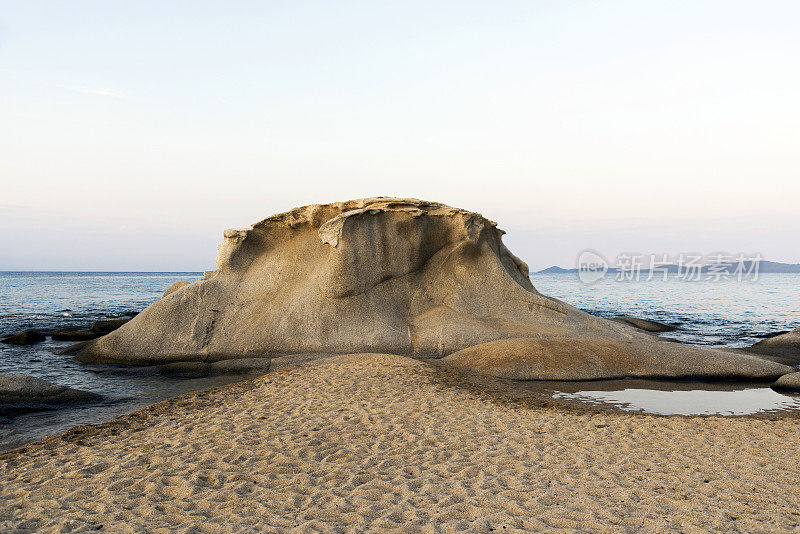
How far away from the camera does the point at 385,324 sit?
12.7 metres

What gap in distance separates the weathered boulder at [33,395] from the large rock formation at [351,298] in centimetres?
343

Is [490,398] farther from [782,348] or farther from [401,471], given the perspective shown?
[782,348]

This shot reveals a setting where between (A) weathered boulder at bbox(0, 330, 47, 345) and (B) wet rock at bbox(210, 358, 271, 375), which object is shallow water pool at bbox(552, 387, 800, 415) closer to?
(B) wet rock at bbox(210, 358, 271, 375)

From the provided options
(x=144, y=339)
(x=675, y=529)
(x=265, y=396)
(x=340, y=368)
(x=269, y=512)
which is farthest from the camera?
(x=144, y=339)

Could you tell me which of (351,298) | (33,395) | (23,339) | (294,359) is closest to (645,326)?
(351,298)

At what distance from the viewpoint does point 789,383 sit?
941 cm

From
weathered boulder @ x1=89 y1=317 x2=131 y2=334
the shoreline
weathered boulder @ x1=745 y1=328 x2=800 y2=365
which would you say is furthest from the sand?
weathered boulder @ x1=89 y1=317 x2=131 y2=334

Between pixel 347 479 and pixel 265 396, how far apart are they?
12.0 feet

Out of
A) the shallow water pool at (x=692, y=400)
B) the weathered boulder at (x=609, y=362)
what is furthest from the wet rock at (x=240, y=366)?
the shallow water pool at (x=692, y=400)

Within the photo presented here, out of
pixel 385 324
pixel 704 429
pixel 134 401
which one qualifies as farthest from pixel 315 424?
pixel 385 324

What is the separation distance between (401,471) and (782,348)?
13812mm

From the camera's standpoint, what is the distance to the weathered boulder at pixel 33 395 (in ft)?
25.8

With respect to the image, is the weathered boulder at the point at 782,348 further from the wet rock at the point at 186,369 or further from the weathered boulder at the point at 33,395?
the weathered boulder at the point at 33,395

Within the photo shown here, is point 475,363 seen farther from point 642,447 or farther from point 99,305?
point 99,305
